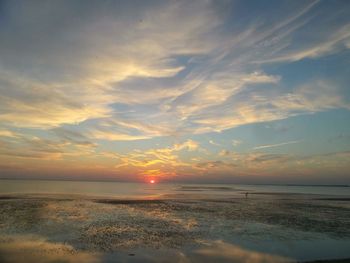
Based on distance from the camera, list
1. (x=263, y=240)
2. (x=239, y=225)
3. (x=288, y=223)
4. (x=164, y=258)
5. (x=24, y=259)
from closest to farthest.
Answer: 1. (x=24, y=259)
2. (x=164, y=258)
3. (x=263, y=240)
4. (x=239, y=225)
5. (x=288, y=223)

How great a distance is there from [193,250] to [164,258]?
2.79m

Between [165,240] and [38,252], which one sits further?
[165,240]

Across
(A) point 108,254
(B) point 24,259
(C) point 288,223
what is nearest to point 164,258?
(A) point 108,254

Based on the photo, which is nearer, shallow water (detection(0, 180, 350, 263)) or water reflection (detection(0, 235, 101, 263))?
water reflection (detection(0, 235, 101, 263))

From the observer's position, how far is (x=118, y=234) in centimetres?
2461

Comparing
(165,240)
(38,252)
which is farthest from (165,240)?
(38,252)

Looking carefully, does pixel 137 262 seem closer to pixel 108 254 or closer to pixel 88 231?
pixel 108 254

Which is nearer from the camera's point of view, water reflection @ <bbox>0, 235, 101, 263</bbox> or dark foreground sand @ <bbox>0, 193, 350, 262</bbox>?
water reflection @ <bbox>0, 235, 101, 263</bbox>

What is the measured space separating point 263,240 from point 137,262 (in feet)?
35.9

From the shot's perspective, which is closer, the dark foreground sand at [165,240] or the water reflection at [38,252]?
the water reflection at [38,252]

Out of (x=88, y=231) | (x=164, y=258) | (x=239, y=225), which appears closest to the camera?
(x=164, y=258)

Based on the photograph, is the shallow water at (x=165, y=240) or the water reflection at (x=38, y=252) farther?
the shallow water at (x=165, y=240)

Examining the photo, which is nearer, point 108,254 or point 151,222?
point 108,254

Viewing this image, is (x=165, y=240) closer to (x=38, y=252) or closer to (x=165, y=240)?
(x=165, y=240)
